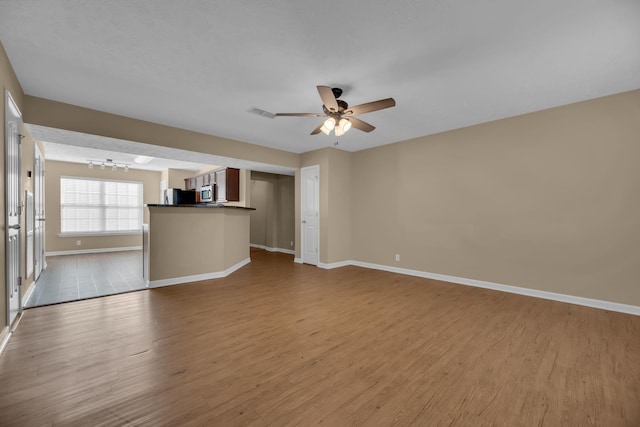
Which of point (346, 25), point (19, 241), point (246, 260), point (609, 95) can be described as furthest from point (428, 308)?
point (19, 241)

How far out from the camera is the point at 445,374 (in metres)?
2.00

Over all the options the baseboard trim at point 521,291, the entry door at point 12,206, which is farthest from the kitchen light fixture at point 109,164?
the baseboard trim at point 521,291

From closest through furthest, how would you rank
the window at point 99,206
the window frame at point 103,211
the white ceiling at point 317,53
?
the white ceiling at point 317,53 < the window frame at point 103,211 < the window at point 99,206

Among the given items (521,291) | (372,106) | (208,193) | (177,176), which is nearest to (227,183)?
(208,193)

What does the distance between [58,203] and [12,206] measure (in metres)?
6.12

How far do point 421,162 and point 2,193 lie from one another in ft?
17.7

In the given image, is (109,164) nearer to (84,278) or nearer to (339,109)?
(84,278)

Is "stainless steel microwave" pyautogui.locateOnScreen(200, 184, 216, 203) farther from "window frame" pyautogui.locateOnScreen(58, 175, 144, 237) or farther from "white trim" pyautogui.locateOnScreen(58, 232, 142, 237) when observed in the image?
"white trim" pyautogui.locateOnScreen(58, 232, 142, 237)

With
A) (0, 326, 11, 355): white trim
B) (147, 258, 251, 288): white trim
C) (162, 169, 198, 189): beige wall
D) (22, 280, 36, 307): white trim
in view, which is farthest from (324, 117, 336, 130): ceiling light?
(162, 169, 198, 189): beige wall

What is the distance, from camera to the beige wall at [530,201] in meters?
3.31

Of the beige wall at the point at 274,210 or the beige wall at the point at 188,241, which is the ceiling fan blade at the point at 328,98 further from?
the beige wall at the point at 274,210

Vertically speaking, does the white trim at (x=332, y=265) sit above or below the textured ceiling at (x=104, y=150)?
below

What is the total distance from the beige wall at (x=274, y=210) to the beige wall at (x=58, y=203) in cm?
319

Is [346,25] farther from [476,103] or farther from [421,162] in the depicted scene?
[421,162]
